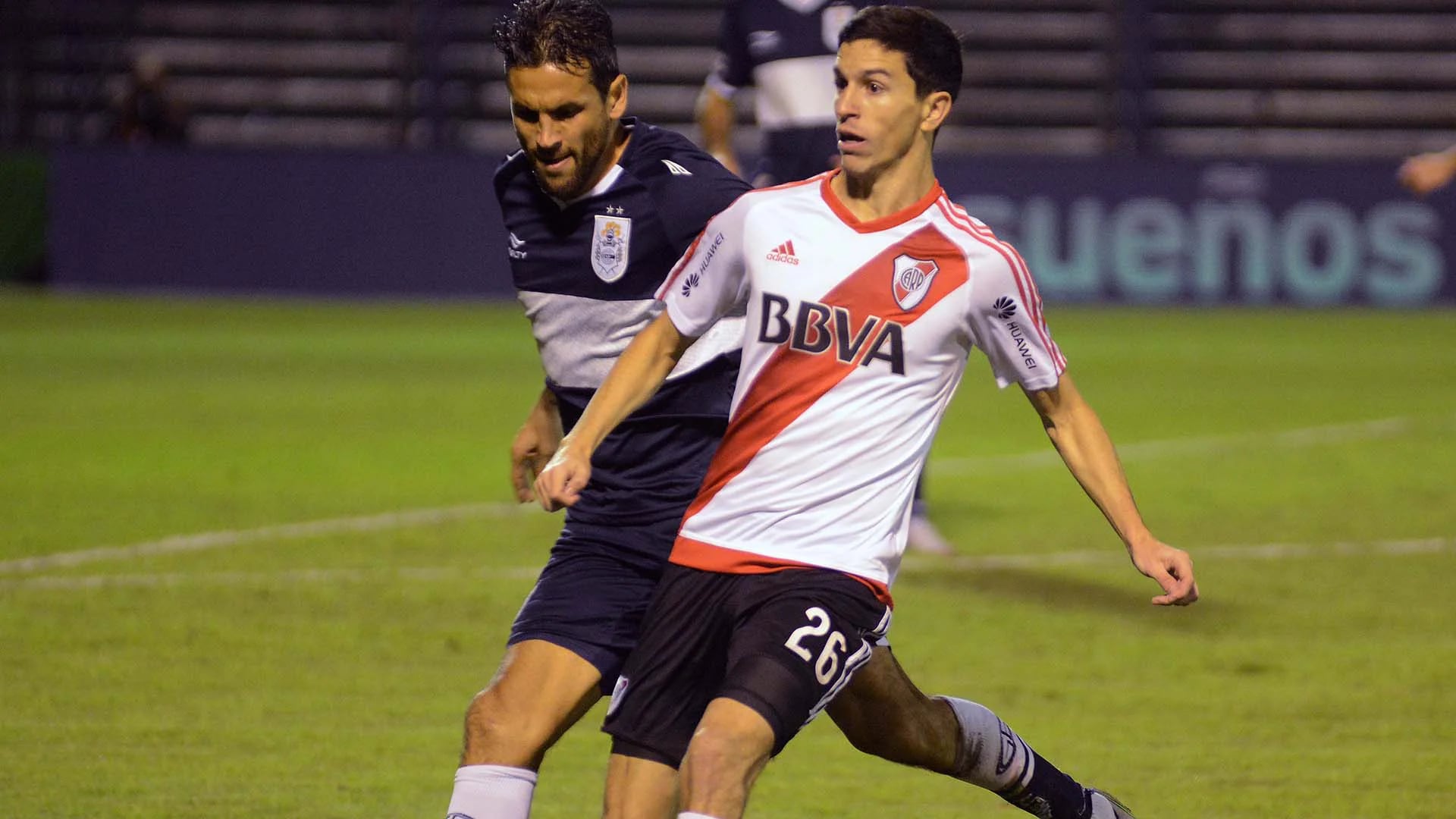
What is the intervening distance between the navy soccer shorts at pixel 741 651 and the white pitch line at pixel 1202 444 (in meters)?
7.24

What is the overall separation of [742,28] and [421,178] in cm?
1360

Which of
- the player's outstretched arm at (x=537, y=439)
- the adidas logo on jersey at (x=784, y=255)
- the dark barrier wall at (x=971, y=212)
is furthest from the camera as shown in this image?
the dark barrier wall at (x=971, y=212)

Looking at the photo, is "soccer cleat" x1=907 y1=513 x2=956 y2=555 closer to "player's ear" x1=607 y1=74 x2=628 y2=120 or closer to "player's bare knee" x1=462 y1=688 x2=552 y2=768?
"player's ear" x1=607 y1=74 x2=628 y2=120

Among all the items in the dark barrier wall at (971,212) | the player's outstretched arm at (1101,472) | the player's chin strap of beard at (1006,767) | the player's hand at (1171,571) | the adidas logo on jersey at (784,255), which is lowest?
the dark barrier wall at (971,212)

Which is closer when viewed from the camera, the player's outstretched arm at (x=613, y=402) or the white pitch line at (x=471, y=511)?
the player's outstretched arm at (x=613, y=402)

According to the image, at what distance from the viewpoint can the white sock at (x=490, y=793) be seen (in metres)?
4.05

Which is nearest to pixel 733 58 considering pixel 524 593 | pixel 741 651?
pixel 524 593

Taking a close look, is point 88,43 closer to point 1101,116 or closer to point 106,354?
point 106,354

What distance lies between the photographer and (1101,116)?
23891 millimetres

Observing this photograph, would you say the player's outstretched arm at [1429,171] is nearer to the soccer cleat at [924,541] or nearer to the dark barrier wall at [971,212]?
the soccer cleat at [924,541]

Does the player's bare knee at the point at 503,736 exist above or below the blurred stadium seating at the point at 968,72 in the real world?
above

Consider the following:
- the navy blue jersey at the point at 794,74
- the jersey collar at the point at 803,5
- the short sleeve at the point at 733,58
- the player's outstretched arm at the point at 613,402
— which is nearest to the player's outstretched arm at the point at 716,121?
the short sleeve at the point at 733,58

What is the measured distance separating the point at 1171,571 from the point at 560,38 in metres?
1.63

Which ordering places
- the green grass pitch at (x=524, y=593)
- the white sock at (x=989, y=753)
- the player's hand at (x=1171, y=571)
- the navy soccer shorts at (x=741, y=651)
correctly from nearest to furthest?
the navy soccer shorts at (x=741, y=651) → the player's hand at (x=1171, y=571) → the white sock at (x=989, y=753) → the green grass pitch at (x=524, y=593)
